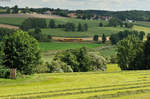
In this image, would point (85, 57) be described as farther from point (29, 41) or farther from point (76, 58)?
point (29, 41)

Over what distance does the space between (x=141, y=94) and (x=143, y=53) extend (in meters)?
48.1

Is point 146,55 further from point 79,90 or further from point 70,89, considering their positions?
point 79,90

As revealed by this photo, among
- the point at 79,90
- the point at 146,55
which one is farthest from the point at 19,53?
the point at 146,55

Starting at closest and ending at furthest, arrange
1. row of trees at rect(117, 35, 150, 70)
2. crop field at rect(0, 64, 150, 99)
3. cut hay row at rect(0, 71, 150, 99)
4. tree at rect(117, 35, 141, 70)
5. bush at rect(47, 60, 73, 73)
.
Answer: cut hay row at rect(0, 71, 150, 99)
crop field at rect(0, 64, 150, 99)
bush at rect(47, 60, 73, 73)
row of trees at rect(117, 35, 150, 70)
tree at rect(117, 35, 141, 70)

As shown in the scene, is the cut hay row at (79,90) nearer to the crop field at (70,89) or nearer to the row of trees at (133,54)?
the crop field at (70,89)

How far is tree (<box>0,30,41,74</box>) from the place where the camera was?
51.8 m

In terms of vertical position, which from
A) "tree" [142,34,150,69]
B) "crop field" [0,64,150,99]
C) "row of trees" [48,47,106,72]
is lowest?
"row of trees" [48,47,106,72]

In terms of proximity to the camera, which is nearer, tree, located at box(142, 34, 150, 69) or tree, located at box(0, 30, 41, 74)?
tree, located at box(0, 30, 41, 74)

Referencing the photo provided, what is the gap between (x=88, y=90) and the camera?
3198 cm

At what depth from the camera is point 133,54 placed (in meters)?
86.2

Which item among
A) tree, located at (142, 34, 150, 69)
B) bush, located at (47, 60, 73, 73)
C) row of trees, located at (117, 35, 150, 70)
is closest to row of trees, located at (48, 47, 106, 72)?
bush, located at (47, 60, 73, 73)

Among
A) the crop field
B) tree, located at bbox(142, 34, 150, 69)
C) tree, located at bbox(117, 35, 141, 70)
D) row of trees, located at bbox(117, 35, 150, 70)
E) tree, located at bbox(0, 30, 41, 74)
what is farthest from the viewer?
tree, located at bbox(117, 35, 141, 70)

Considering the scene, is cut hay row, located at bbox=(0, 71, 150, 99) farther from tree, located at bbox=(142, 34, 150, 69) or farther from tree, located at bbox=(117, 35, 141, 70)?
tree, located at bbox=(117, 35, 141, 70)

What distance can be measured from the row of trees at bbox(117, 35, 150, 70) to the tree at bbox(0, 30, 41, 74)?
36143 mm
